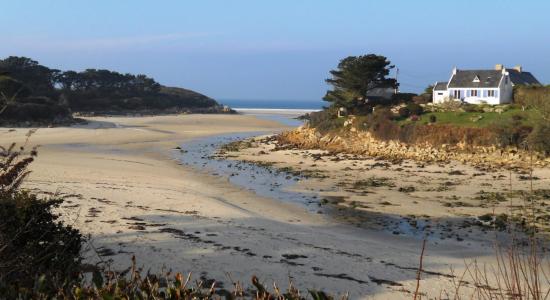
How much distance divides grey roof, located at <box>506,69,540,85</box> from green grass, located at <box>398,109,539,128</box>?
13.7m

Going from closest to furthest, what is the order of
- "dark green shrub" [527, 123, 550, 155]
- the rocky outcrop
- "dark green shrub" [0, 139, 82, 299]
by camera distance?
"dark green shrub" [0, 139, 82, 299]
"dark green shrub" [527, 123, 550, 155]
the rocky outcrop

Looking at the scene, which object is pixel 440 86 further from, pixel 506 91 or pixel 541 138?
pixel 541 138

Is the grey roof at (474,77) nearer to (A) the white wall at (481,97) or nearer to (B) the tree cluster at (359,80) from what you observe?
(A) the white wall at (481,97)

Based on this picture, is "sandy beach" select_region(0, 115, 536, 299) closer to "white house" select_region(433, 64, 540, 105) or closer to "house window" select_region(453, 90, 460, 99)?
"white house" select_region(433, 64, 540, 105)

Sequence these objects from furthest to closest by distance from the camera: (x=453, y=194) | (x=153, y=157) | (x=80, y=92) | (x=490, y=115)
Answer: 1. (x=80, y=92)
2. (x=490, y=115)
3. (x=153, y=157)
4. (x=453, y=194)

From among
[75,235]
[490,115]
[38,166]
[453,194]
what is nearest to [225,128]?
[490,115]

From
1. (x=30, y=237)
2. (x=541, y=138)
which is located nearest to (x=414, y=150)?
(x=541, y=138)

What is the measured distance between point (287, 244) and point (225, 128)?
51507 mm

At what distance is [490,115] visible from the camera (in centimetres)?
3234

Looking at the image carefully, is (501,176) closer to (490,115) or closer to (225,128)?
(490,115)

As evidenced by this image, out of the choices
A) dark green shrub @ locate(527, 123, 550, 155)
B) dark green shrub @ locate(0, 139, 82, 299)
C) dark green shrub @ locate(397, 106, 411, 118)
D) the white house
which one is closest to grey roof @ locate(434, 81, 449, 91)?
the white house

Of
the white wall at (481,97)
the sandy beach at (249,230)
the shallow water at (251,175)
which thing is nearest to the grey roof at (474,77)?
the white wall at (481,97)

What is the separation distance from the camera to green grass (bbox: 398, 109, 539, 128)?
1160 inches

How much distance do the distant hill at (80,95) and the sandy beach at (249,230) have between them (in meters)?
27.2
